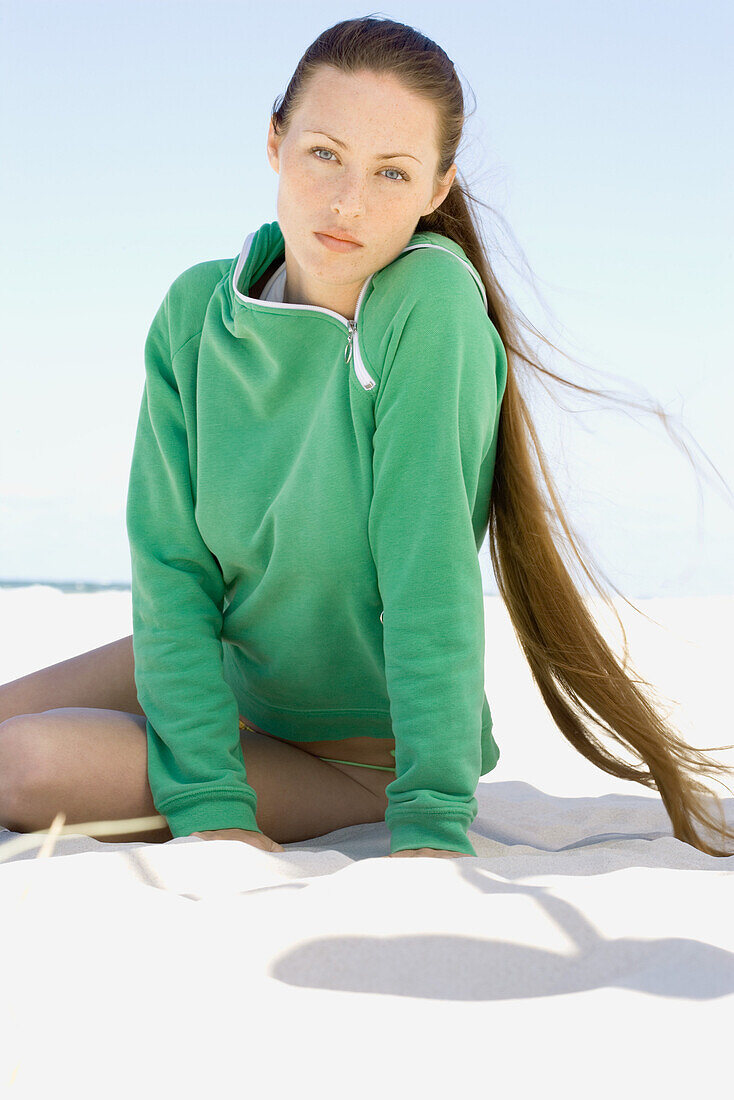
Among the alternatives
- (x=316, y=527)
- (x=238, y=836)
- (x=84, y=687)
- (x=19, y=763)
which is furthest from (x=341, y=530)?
(x=84, y=687)

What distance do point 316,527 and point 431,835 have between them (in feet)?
1.83

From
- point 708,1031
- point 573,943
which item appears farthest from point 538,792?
point 708,1031

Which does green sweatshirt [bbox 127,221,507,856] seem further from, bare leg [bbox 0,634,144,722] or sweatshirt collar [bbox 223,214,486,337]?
bare leg [bbox 0,634,144,722]

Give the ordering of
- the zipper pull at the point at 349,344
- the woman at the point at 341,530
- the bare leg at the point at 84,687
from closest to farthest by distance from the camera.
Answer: the woman at the point at 341,530 → the zipper pull at the point at 349,344 → the bare leg at the point at 84,687

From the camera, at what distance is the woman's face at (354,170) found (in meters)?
1.62

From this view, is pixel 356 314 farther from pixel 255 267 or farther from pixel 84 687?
pixel 84 687

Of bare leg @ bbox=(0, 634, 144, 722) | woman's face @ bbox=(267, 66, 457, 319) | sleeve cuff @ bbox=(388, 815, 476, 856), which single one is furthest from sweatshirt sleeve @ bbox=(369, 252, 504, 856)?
bare leg @ bbox=(0, 634, 144, 722)

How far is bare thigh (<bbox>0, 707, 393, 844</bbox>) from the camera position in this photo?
5.40ft

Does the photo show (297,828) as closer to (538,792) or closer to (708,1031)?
(538,792)

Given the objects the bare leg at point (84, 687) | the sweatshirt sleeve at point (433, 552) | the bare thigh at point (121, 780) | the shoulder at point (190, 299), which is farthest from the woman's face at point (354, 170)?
the bare leg at point (84, 687)

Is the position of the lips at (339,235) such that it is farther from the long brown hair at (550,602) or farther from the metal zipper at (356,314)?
the long brown hair at (550,602)

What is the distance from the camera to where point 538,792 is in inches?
103

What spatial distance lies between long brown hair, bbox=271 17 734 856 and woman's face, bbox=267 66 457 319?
5.6 inches

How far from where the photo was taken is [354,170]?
1620 millimetres
